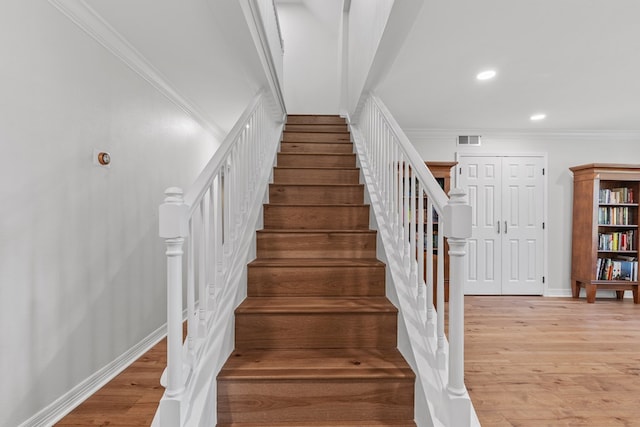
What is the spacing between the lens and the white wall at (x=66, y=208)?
4.91 feet

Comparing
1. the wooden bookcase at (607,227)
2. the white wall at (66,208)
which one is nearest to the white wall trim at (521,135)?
the wooden bookcase at (607,227)

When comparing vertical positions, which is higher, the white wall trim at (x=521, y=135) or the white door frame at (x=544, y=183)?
the white wall trim at (x=521, y=135)

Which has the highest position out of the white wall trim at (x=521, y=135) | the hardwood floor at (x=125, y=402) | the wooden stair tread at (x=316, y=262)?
the white wall trim at (x=521, y=135)

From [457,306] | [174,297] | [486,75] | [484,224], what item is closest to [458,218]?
[457,306]

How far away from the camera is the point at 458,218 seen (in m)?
1.17

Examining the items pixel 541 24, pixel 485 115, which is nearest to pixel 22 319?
pixel 541 24

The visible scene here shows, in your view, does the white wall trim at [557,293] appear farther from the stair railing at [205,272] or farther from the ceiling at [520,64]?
the stair railing at [205,272]

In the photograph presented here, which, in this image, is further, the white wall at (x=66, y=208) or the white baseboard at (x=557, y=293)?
the white baseboard at (x=557, y=293)

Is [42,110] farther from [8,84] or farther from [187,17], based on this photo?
[187,17]

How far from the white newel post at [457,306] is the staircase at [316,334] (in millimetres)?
242

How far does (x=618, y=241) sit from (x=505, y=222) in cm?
135

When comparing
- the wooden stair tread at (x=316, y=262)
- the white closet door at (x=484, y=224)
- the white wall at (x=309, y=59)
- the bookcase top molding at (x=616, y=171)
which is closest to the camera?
the wooden stair tread at (x=316, y=262)

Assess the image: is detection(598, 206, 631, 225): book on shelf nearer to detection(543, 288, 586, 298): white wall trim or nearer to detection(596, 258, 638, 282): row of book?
detection(596, 258, 638, 282): row of book

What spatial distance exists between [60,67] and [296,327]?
1828mm
